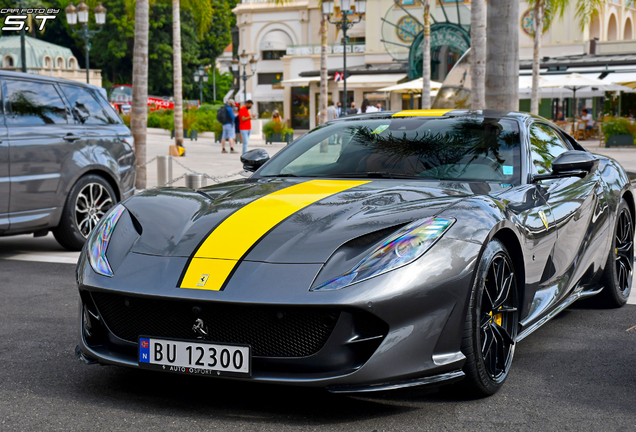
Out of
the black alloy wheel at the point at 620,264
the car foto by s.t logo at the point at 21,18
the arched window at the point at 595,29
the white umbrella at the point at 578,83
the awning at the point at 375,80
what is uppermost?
the arched window at the point at 595,29

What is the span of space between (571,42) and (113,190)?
4389 centimetres

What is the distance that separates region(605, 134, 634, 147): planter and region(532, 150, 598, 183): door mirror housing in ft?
81.5

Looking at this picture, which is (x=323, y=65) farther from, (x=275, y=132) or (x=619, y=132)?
(x=619, y=132)

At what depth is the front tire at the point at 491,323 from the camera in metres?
3.36

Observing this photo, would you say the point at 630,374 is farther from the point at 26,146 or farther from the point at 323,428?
the point at 26,146

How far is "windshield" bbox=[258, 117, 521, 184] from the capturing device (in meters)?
4.38

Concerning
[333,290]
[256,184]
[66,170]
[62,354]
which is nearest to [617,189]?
[256,184]

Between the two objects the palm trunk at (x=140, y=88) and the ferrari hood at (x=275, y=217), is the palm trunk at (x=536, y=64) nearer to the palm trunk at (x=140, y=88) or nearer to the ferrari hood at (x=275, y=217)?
the palm trunk at (x=140, y=88)

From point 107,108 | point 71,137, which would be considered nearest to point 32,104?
point 71,137

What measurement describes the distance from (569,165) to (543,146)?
598 mm

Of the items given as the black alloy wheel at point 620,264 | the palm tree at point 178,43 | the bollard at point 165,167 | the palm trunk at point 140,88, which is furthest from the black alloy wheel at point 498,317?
the palm tree at point 178,43

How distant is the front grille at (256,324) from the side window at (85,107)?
5.37 metres

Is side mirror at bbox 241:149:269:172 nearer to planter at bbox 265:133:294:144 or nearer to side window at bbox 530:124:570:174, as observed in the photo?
side window at bbox 530:124:570:174

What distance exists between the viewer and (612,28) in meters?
55.7
